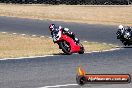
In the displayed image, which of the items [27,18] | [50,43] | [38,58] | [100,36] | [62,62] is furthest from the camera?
[27,18]

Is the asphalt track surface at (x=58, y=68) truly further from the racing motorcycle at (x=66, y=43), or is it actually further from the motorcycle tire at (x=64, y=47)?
the racing motorcycle at (x=66, y=43)

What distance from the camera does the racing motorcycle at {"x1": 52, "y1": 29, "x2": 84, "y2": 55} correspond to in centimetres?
1750

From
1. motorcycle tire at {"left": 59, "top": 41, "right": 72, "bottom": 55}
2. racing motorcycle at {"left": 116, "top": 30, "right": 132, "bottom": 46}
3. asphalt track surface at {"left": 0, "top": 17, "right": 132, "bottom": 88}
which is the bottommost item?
racing motorcycle at {"left": 116, "top": 30, "right": 132, "bottom": 46}

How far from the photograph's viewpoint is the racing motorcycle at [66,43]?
57.4 feet

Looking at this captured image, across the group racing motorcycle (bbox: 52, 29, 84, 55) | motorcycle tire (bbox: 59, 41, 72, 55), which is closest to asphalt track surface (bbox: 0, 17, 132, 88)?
motorcycle tire (bbox: 59, 41, 72, 55)

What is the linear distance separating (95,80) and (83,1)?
161ft

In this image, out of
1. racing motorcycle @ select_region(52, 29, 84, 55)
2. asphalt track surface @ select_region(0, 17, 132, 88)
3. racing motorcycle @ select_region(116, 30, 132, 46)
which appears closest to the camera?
asphalt track surface @ select_region(0, 17, 132, 88)

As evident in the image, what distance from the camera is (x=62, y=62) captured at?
14969 millimetres

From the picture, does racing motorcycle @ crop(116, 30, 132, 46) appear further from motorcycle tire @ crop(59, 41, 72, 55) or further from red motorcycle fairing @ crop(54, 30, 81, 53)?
motorcycle tire @ crop(59, 41, 72, 55)

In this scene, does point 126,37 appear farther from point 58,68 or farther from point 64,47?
point 58,68

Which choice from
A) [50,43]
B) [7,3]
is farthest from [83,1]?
[50,43]

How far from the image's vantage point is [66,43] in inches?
701

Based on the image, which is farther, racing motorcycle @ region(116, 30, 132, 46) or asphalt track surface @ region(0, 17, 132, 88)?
racing motorcycle @ region(116, 30, 132, 46)

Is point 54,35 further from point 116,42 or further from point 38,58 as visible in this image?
point 116,42
